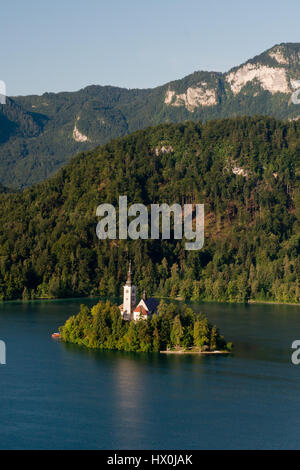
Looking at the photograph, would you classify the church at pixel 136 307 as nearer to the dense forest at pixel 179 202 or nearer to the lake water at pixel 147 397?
the lake water at pixel 147 397

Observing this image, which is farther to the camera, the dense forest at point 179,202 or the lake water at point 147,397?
the dense forest at point 179,202

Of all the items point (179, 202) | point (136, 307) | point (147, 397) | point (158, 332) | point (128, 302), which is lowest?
point (147, 397)

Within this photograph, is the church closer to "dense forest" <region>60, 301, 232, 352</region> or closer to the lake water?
"dense forest" <region>60, 301, 232, 352</region>

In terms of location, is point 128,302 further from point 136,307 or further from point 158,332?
point 158,332

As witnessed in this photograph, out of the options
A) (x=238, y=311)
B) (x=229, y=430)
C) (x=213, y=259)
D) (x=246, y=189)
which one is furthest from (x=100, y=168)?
(x=229, y=430)

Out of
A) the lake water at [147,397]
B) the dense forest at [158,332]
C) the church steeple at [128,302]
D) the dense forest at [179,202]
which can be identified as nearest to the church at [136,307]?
the church steeple at [128,302]

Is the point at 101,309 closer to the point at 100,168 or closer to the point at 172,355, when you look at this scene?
the point at 172,355

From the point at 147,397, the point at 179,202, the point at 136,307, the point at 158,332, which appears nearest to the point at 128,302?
the point at 136,307
